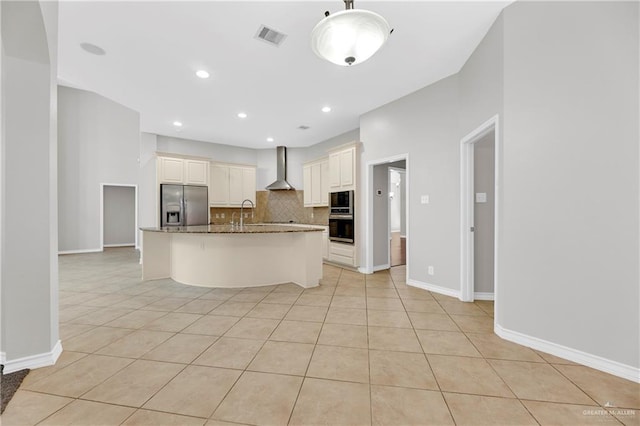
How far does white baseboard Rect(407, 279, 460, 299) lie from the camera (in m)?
3.42

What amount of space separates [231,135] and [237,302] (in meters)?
4.26

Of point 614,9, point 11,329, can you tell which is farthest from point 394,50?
point 11,329

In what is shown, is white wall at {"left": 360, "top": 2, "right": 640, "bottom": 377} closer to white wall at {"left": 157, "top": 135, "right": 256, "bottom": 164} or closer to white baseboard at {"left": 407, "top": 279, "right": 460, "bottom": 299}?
white baseboard at {"left": 407, "top": 279, "right": 460, "bottom": 299}

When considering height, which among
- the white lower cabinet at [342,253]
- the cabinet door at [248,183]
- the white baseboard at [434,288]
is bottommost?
the white baseboard at [434,288]

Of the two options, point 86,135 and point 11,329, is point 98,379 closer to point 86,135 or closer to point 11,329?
point 11,329

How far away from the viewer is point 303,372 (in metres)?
1.80

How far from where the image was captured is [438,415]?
55.7 inches

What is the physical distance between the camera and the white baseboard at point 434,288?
3.42 m

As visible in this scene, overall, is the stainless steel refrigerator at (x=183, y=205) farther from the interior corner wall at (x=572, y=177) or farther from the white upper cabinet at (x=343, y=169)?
the interior corner wall at (x=572, y=177)

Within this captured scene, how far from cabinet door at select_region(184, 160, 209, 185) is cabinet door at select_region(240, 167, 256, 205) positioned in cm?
98

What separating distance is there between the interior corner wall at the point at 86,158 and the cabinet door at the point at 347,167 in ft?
22.1

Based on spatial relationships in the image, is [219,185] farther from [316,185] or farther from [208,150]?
[316,185]

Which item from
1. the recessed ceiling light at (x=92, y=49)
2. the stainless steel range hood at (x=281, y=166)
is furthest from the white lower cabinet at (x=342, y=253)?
the recessed ceiling light at (x=92, y=49)

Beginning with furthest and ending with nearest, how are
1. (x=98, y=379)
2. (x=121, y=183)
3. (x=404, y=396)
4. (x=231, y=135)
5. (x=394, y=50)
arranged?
(x=121, y=183) → (x=231, y=135) → (x=394, y=50) → (x=98, y=379) → (x=404, y=396)
